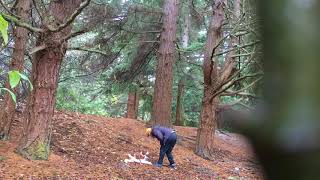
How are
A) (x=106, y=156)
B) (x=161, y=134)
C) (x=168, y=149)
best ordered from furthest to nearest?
(x=161, y=134) → (x=168, y=149) → (x=106, y=156)

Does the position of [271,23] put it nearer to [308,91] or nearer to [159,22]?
[308,91]

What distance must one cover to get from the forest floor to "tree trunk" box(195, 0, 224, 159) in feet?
1.60

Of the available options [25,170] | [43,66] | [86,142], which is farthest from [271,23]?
[86,142]

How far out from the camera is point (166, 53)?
14.3 metres

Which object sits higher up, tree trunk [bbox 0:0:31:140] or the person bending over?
tree trunk [bbox 0:0:31:140]

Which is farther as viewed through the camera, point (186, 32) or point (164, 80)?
point (186, 32)

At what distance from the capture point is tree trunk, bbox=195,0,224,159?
40.4ft

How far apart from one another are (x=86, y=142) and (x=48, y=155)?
7.76 ft

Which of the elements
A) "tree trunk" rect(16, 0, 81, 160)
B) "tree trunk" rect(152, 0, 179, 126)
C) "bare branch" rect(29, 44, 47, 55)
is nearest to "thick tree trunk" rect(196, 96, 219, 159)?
"tree trunk" rect(152, 0, 179, 126)

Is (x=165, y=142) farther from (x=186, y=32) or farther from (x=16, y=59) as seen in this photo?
(x=186, y=32)

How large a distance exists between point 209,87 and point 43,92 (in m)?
5.45

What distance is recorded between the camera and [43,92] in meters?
8.56

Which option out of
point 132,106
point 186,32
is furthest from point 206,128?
point 186,32

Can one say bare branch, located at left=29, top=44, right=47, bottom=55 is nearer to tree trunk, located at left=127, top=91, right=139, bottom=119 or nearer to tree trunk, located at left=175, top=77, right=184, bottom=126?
tree trunk, located at left=175, top=77, right=184, bottom=126
